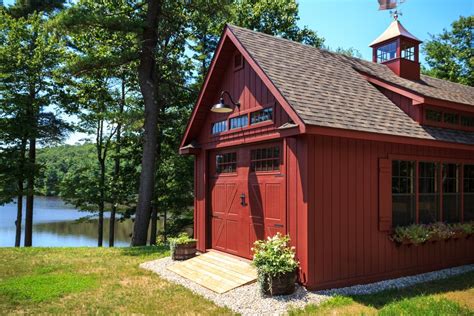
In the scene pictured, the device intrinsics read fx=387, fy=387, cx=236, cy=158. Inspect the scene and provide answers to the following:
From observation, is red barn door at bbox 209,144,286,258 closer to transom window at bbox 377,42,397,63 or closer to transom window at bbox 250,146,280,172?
transom window at bbox 250,146,280,172

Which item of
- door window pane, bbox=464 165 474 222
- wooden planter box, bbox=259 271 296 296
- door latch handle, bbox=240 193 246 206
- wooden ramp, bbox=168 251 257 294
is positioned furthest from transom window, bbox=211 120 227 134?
door window pane, bbox=464 165 474 222

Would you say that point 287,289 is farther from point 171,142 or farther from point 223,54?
point 171,142

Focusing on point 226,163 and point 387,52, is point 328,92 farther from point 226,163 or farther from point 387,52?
point 387,52

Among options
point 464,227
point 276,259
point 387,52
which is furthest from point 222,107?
point 387,52

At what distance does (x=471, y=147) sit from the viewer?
29.2ft

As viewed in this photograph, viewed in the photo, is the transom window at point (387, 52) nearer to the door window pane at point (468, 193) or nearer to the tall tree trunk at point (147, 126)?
the door window pane at point (468, 193)

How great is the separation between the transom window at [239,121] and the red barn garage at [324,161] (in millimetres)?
52

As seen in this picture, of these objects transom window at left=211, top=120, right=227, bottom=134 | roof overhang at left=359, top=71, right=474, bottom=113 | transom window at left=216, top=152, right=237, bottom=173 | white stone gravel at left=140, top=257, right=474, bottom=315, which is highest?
roof overhang at left=359, top=71, right=474, bottom=113

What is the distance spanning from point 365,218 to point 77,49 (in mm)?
18581

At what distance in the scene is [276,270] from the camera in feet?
20.7

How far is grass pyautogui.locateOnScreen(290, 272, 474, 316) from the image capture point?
18.2 feet

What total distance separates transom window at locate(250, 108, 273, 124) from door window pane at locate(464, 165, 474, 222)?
5.23 m

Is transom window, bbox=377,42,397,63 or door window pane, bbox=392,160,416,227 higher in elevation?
transom window, bbox=377,42,397,63

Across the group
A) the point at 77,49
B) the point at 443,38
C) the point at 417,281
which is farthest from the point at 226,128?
the point at 443,38
